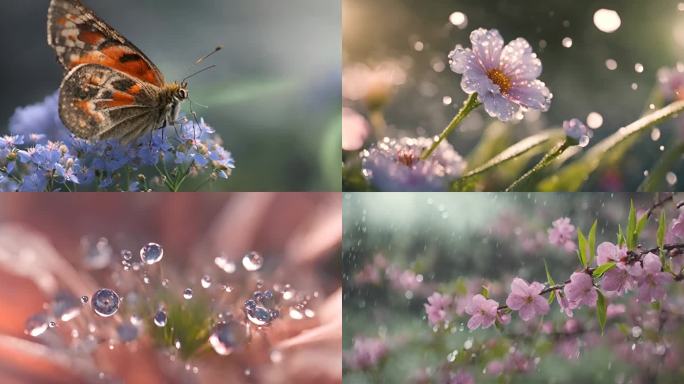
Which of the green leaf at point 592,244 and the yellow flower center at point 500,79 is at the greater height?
the yellow flower center at point 500,79

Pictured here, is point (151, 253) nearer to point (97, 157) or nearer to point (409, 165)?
point (97, 157)

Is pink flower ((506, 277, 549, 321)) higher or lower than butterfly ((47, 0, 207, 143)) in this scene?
lower

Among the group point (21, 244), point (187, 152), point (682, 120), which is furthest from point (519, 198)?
point (21, 244)

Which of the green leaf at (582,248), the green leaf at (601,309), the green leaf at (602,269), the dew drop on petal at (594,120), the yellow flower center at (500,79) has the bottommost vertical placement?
the green leaf at (601,309)

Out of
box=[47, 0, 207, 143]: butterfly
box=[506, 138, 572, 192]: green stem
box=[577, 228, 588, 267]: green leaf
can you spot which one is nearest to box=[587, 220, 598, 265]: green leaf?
box=[577, 228, 588, 267]: green leaf

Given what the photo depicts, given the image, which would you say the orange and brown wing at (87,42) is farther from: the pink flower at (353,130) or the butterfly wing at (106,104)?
the pink flower at (353,130)

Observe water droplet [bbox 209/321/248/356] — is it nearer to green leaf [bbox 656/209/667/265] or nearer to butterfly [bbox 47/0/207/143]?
butterfly [bbox 47/0/207/143]

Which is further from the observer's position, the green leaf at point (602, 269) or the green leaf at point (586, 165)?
the green leaf at point (586, 165)

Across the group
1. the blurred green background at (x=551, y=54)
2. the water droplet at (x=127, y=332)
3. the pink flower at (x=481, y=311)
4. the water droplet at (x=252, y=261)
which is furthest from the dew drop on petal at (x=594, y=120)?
the water droplet at (x=127, y=332)

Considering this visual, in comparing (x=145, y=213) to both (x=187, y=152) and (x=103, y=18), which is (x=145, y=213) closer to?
(x=187, y=152)
